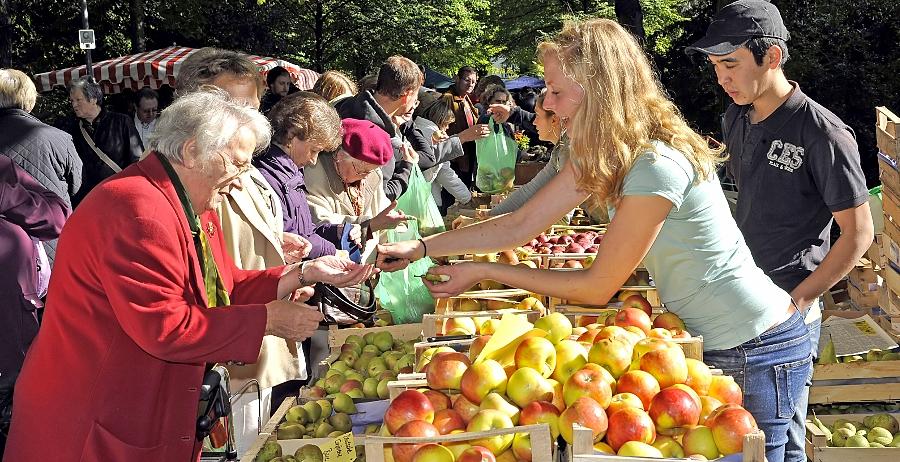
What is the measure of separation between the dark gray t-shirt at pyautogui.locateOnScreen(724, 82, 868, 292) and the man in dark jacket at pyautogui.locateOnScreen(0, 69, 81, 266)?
3.78 m

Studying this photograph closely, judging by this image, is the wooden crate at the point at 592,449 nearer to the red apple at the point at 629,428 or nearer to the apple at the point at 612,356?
the red apple at the point at 629,428

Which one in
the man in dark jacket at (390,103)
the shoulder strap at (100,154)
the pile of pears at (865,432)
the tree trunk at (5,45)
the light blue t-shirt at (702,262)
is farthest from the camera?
the tree trunk at (5,45)

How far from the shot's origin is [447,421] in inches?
97.4

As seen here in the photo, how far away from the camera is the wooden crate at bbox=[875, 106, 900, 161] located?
5.59 m

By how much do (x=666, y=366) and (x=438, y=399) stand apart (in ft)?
2.01

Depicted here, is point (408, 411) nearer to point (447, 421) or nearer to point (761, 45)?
point (447, 421)

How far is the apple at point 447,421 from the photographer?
245 cm

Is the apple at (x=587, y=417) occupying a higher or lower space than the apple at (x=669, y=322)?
higher

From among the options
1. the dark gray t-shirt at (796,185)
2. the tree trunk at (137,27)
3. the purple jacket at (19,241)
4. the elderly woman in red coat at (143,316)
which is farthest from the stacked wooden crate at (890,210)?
the tree trunk at (137,27)

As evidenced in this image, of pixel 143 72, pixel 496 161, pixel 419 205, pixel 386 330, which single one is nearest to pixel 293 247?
pixel 386 330

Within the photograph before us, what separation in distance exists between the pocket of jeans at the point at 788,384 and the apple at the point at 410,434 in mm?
1211

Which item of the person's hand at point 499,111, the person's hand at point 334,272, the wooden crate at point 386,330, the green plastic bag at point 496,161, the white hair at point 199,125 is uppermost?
the white hair at point 199,125

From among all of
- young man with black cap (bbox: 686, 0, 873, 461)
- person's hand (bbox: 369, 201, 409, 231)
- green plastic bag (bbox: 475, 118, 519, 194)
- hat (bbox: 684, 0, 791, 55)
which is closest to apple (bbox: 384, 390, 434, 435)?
young man with black cap (bbox: 686, 0, 873, 461)

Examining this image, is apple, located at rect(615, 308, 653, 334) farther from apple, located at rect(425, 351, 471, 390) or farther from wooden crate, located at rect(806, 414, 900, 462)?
wooden crate, located at rect(806, 414, 900, 462)
